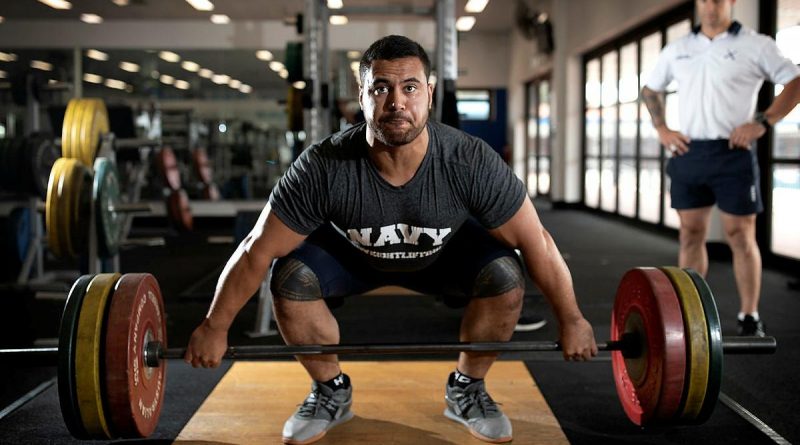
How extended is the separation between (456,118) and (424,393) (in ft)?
4.40

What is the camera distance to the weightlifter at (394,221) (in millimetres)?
1395

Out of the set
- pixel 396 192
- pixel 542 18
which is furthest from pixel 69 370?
pixel 542 18

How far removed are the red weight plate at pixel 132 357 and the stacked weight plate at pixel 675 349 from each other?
947mm

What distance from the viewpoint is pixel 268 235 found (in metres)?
1.45

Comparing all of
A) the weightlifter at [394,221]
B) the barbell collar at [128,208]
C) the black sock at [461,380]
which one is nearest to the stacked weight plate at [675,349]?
the weightlifter at [394,221]

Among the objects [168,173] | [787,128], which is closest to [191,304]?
[168,173]

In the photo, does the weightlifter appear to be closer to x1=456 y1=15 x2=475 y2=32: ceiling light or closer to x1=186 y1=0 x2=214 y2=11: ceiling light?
x1=186 y1=0 x2=214 y2=11: ceiling light

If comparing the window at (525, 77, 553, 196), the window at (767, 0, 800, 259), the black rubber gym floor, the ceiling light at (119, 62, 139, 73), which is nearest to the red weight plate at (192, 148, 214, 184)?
the ceiling light at (119, 62, 139, 73)

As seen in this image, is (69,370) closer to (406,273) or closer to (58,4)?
(406,273)

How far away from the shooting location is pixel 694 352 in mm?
1369

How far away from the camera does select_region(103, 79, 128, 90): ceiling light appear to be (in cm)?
781

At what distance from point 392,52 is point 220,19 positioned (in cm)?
717

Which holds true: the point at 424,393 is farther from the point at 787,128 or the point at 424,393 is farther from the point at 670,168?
Answer: the point at 787,128

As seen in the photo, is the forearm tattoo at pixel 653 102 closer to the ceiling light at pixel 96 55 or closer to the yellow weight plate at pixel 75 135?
the yellow weight plate at pixel 75 135
